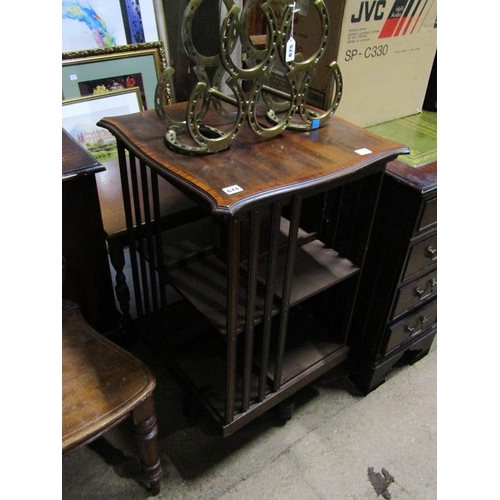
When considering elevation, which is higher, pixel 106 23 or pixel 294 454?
pixel 106 23

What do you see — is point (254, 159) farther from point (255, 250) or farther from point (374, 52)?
point (374, 52)

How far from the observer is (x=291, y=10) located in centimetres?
89

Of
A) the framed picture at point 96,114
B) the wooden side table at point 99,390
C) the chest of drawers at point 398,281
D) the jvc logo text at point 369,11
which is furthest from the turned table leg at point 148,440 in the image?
the jvc logo text at point 369,11

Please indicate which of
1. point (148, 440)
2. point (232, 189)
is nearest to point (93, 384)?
point (148, 440)

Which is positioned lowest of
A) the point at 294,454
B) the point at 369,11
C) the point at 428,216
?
the point at 294,454

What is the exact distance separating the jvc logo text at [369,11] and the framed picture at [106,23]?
2.23 feet

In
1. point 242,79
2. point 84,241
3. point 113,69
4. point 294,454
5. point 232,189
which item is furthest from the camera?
point 113,69

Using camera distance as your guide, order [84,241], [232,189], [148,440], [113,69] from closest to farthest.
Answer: [232,189] → [148,440] → [84,241] → [113,69]

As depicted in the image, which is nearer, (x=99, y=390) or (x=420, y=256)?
(x=99, y=390)

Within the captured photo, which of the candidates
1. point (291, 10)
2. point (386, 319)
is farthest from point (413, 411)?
point (291, 10)

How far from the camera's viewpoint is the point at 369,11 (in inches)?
45.2

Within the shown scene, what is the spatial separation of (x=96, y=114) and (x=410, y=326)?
4.04 ft

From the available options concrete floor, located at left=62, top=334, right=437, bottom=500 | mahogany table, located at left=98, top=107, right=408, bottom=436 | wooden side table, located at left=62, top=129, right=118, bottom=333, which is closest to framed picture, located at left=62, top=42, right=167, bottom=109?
wooden side table, located at left=62, top=129, right=118, bottom=333

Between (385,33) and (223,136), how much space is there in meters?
0.63
